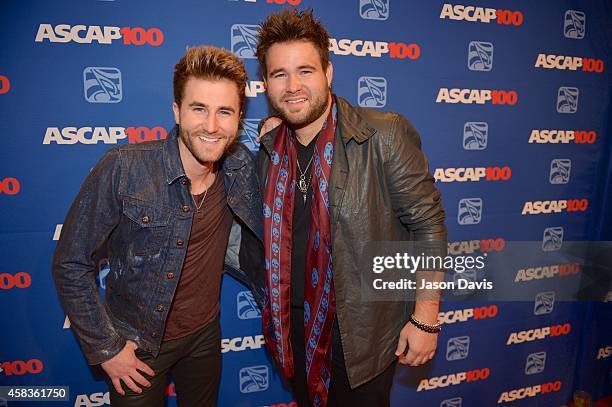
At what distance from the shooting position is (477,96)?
7.77 ft

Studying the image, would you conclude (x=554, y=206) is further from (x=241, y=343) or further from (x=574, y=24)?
(x=241, y=343)

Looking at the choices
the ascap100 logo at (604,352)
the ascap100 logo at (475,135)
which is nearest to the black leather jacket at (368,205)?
the ascap100 logo at (475,135)

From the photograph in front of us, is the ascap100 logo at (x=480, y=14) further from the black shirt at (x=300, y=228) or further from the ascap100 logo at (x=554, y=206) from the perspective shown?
the black shirt at (x=300, y=228)

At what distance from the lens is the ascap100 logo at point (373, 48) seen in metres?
2.08

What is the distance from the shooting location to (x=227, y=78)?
58.9 inches

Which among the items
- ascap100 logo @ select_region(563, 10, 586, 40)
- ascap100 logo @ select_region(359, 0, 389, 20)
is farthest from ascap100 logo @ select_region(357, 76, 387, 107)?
ascap100 logo @ select_region(563, 10, 586, 40)

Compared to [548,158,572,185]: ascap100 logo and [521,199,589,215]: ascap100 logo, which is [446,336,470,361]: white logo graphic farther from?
[548,158,572,185]: ascap100 logo

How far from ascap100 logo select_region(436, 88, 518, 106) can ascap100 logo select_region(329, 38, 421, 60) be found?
31 cm

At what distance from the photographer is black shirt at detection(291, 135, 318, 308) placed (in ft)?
5.30

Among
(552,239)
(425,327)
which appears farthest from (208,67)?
(552,239)

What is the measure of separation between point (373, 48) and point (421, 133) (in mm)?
595

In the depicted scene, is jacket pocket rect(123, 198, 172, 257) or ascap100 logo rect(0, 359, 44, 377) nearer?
jacket pocket rect(123, 198, 172, 257)

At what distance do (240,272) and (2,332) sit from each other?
1304 millimetres

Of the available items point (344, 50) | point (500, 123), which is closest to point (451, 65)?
point (500, 123)
